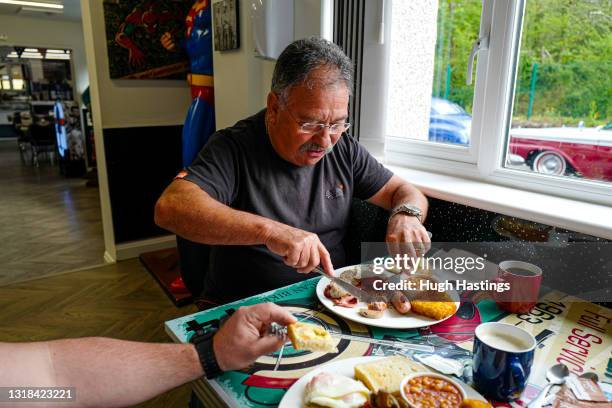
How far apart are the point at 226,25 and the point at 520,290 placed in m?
2.15

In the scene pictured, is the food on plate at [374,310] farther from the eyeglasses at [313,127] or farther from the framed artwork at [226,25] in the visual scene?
the framed artwork at [226,25]

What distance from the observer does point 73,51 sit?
10742 millimetres

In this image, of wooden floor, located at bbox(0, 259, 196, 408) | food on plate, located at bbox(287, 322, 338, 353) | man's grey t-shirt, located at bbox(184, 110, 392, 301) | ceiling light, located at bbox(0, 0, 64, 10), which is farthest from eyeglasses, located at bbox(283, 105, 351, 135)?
ceiling light, located at bbox(0, 0, 64, 10)

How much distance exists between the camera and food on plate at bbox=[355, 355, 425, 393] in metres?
0.78

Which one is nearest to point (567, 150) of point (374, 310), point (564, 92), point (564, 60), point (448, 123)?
point (564, 92)

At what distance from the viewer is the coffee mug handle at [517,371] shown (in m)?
0.78

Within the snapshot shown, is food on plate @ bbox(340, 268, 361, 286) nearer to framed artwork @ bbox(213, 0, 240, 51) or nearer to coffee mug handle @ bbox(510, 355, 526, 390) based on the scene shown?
coffee mug handle @ bbox(510, 355, 526, 390)

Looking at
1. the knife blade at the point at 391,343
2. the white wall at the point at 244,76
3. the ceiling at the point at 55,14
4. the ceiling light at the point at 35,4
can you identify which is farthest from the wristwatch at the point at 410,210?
the ceiling light at the point at 35,4

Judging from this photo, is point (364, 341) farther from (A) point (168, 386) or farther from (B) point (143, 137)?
(B) point (143, 137)

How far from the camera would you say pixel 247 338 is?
865 mm

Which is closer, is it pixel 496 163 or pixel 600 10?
pixel 600 10

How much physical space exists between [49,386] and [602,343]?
3.86ft

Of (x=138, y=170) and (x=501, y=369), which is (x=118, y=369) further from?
(x=138, y=170)

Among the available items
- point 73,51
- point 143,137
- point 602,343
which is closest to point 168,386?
point 602,343
